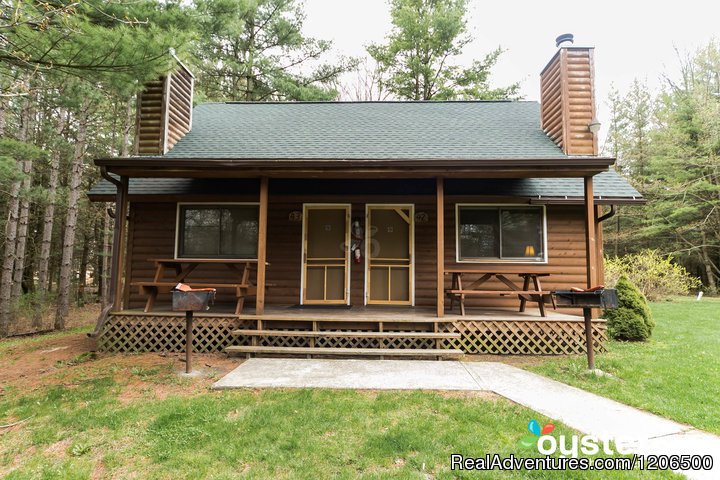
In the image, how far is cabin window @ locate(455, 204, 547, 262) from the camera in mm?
6605

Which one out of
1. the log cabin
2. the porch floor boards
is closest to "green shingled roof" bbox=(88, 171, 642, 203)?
the log cabin

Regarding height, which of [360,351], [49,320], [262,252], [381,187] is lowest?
[49,320]

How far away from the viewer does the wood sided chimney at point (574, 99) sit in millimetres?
6793

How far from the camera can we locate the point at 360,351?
4.78 metres

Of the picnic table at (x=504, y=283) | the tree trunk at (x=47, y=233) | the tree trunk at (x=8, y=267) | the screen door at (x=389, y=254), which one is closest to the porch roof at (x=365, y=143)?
the screen door at (x=389, y=254)

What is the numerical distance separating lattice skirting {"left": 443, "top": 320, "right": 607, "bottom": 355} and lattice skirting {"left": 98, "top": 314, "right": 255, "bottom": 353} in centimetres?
327

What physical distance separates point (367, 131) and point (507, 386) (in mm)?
5782

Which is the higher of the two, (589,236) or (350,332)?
(589,236)

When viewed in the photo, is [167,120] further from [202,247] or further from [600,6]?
[600,6]

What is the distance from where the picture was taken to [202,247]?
6.75m

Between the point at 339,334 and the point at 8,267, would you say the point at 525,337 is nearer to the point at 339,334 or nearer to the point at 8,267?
the point at 339,334

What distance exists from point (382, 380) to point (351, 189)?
383 cm

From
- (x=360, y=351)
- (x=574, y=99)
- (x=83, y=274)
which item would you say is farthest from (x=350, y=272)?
(x=83, y=274)

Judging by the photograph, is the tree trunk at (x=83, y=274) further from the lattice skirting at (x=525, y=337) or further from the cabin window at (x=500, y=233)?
the lattice skirting at (x=525, y=337)
